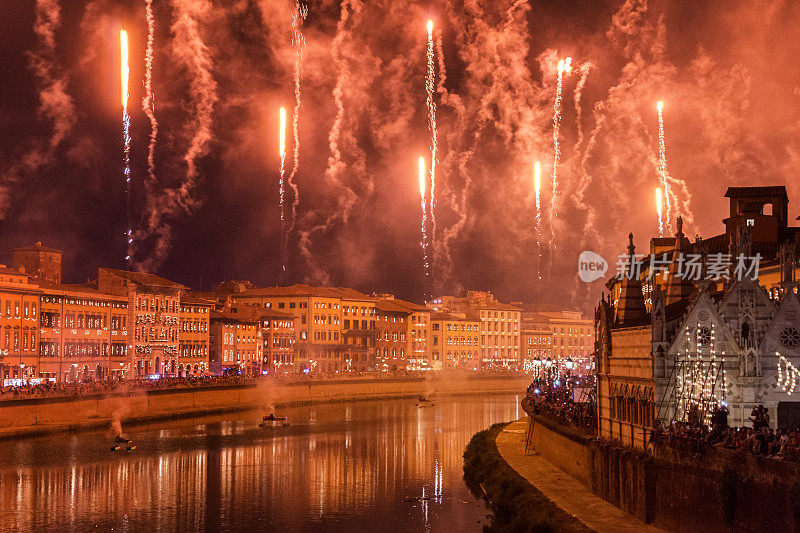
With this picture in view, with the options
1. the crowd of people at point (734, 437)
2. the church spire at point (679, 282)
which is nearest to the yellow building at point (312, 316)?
the church spire at point (679, 282)

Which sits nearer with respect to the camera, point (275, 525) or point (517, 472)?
point (275, 525)

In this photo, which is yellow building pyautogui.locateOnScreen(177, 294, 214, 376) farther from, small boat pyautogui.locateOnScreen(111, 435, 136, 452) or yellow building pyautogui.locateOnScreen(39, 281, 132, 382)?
small boat pyautogui.locateOnScreen(111, 435, 136, 452)

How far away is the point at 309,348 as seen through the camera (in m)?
156

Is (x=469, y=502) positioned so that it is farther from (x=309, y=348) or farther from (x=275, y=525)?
(x=309, y=348)

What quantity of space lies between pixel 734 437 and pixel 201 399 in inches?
3190

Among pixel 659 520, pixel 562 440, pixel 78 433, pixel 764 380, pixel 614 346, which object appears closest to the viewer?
pixel 659 520

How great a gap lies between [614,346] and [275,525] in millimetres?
17216

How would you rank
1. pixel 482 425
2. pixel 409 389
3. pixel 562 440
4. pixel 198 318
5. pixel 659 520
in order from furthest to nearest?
pixel 409 389, pixel 198 318, pixel 482 425, pixel 562 440, pixel 659 520

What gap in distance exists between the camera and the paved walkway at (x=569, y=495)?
3162 centimetres

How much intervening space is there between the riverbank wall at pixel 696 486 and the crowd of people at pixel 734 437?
237mm

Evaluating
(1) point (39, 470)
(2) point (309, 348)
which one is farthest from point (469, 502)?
(2) point (309, 348)

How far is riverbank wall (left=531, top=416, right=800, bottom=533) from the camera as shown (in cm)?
2239

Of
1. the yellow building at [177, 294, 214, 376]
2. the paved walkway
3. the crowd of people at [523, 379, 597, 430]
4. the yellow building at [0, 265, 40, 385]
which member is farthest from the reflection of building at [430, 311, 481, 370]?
the paved walkway

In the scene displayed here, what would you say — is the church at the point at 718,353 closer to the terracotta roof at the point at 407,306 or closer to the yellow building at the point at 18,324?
the yellow building at the point at 18,324
